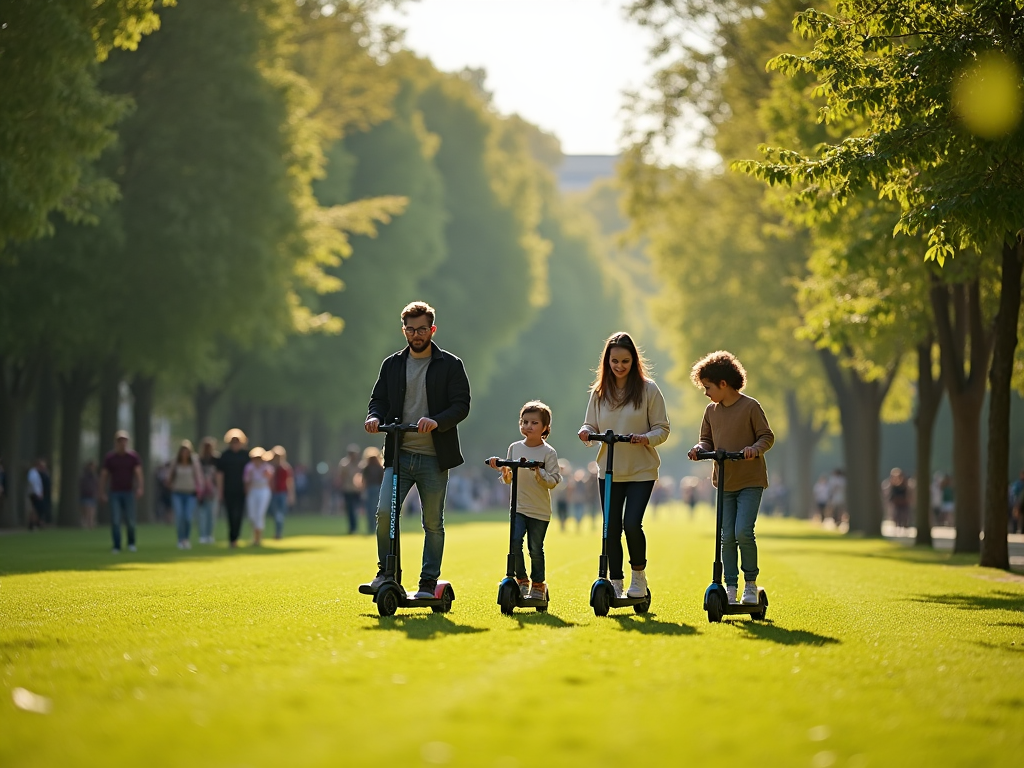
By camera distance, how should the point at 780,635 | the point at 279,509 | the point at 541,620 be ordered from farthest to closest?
the point at 279,509 < the point at 541,620 < the point at 780,635

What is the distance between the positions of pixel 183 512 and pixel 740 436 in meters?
17.0

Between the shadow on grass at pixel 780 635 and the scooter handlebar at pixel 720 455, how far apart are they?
1.23 m

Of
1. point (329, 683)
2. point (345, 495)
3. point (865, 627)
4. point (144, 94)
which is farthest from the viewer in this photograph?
point (345, 495)

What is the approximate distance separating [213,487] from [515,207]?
37884 millimetres

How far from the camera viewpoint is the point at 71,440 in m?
36.8

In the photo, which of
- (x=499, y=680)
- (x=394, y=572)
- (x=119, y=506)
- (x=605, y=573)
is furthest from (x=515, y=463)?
(x=119, y=506)

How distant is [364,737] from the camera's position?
6152 millimetres

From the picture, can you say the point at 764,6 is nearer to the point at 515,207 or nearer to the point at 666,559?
the point at 666,559

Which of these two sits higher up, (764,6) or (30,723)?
(764,6)

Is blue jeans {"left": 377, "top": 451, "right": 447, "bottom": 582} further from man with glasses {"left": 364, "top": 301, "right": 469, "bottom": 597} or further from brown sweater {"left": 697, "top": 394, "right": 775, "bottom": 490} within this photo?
brown sweater {"left": 697, "top": 394, "right": 775, "bottom": 490}

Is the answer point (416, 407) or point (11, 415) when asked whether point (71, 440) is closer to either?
point (11, 415)

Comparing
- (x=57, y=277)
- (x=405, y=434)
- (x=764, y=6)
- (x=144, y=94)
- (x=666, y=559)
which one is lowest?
(x=666, y=559)


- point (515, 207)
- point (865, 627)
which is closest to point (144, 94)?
point (865, 627)

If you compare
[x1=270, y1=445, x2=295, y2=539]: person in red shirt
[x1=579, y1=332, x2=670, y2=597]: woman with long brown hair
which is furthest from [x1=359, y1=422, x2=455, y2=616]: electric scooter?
[x1=270, y1=445, x2=295, y2=539]: person in red shirt
